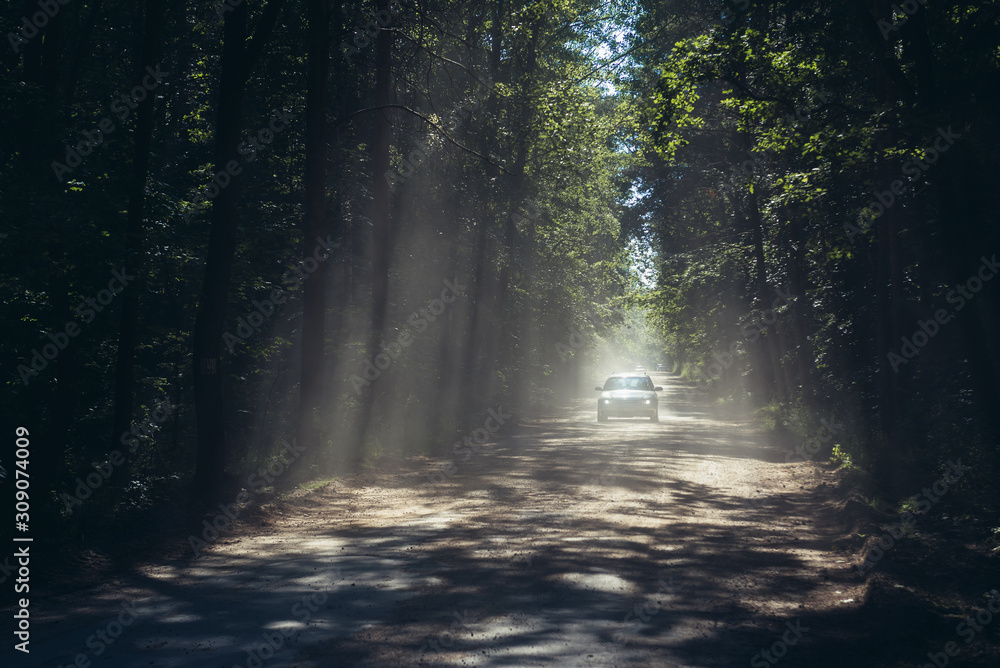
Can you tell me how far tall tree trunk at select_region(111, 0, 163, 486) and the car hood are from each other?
20.1 metres

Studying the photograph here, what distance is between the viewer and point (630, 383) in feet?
103

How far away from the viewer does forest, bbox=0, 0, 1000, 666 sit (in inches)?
444

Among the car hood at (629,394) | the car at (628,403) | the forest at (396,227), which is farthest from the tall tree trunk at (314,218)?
the car hood at (629,394)

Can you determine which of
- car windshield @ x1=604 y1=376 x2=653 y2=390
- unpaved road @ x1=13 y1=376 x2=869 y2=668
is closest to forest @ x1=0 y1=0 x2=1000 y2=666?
unpaved road @ x1=13 y1=376 x2=869 y2=668

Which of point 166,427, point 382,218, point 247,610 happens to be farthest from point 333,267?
point 247,610

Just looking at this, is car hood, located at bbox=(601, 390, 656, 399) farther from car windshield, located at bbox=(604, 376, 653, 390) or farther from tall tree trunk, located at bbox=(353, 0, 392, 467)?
tall tree trunk, located at bbox=(353, 0, 392, 467)

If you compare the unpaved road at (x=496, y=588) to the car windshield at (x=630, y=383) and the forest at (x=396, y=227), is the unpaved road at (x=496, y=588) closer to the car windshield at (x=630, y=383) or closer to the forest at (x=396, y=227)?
the forest at (x=396, y=227)

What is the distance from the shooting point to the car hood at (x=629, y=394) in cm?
3031

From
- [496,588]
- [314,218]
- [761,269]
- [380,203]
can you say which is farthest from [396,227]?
[496,588]

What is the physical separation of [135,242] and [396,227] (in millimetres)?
13580

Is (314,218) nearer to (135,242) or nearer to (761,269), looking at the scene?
(135,242)

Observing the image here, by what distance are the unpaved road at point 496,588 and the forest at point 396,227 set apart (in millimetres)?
1767

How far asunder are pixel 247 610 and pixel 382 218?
43.6 ft

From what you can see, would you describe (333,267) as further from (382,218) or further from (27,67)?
(27,67)
